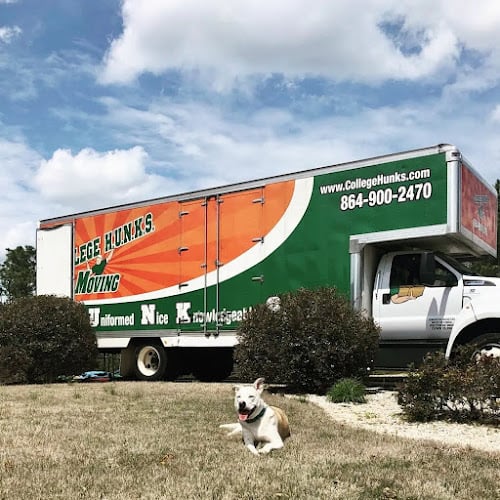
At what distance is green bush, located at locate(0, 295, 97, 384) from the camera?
41.7 feet

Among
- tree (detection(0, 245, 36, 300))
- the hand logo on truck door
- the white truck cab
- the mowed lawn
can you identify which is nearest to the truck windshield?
the white truck cab

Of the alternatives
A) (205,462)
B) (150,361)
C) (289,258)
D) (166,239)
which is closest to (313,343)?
(289,258)

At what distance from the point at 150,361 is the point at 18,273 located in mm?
28405

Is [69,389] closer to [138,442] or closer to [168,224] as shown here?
[168,224]

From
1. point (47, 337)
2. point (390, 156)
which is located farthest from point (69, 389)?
point (390, 156)

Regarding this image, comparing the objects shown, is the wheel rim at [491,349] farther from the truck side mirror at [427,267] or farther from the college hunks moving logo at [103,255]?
the college hunks moving logo at [103,255]

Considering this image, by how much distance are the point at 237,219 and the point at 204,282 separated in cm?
132

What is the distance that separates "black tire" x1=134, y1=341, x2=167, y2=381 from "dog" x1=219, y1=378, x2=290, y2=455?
23.4 feet

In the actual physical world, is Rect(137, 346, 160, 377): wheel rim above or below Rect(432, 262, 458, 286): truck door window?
below

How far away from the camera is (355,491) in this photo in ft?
15.0

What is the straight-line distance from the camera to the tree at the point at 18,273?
39188mm

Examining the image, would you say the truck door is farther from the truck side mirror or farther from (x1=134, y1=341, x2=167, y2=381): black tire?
(x1=134, y1=341, x2=167, y2=381): black tire

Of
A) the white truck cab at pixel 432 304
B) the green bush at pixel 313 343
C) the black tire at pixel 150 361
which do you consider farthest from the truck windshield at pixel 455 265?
the black tire at pixel 150 361

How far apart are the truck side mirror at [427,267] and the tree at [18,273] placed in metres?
32.3
